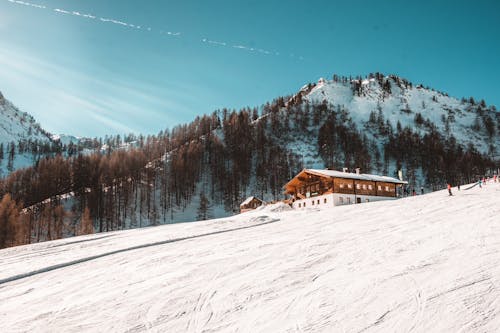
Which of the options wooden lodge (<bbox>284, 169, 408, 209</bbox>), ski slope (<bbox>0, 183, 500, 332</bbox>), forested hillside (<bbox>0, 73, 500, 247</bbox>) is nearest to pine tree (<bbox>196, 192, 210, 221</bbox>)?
forested hillside (<bbox>0, 73, 500, 247</bbox>)

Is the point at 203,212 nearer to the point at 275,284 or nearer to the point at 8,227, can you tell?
the point at 8,227

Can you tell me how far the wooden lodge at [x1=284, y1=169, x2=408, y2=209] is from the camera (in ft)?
A: 145

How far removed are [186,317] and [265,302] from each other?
199cm

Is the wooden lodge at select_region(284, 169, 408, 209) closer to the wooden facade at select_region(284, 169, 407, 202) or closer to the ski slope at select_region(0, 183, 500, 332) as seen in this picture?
the wooden facade at select_region(284, 169, 407, 202)

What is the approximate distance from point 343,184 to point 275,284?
3747 centimetres

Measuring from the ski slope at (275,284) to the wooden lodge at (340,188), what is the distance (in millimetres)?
26526

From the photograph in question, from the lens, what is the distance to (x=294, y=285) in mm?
9516

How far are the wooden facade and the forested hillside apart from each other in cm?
3209

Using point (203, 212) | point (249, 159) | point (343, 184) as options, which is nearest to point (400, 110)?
point (249, 159)

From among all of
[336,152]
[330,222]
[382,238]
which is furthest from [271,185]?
[382,238]

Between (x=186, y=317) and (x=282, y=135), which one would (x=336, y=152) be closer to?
(x=282, y=135)

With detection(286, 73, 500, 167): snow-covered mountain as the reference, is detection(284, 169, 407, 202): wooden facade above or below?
below

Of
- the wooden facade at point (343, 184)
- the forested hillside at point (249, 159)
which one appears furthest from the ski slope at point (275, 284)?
the forested hillside at point (249, 159)

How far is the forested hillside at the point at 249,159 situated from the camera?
74.4 metres
